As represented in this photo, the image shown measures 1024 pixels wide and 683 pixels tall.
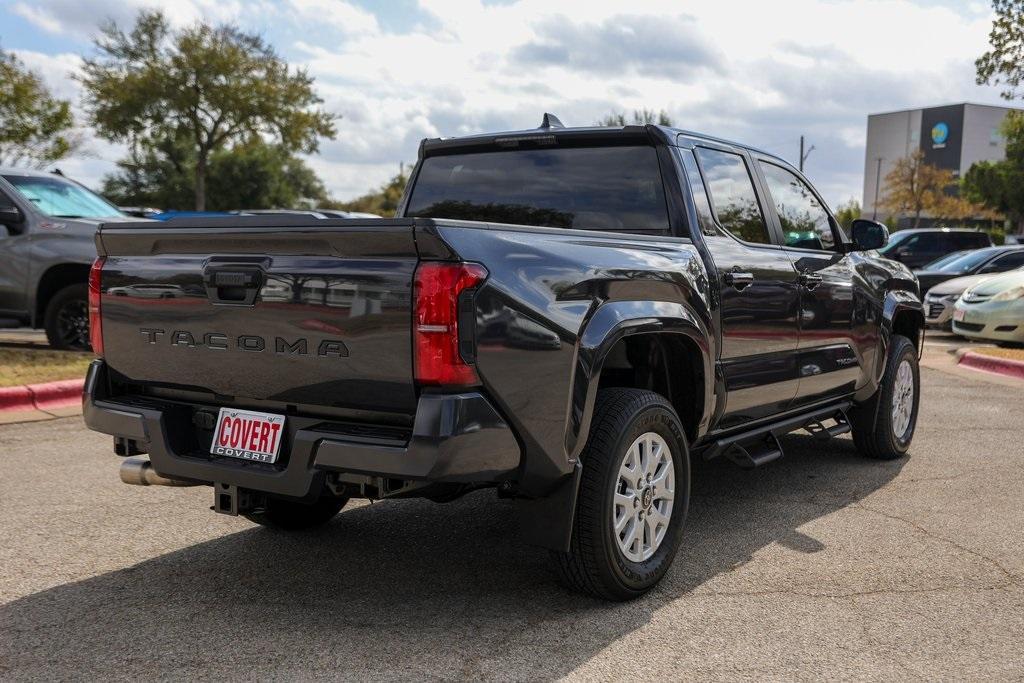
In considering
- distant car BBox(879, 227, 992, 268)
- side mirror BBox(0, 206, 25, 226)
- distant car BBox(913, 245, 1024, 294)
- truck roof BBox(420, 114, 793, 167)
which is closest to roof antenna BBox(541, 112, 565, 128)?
truck roof BBox(420, 114, 793, 167)

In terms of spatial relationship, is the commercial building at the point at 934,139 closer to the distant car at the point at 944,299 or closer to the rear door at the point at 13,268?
the distant car at the point at 944,299

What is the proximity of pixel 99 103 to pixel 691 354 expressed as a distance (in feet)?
142

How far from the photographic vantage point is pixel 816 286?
18.1ft

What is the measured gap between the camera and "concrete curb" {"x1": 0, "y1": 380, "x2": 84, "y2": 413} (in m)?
7.77

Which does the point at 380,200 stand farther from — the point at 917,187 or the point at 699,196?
the point at 699,196

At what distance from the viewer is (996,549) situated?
4.73m

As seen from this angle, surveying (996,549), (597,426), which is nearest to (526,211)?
(597,426)

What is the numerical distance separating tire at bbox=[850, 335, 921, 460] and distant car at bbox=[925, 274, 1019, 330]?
10.3m

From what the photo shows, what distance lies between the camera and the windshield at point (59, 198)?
1031cm

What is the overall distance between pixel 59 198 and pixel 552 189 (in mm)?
7419

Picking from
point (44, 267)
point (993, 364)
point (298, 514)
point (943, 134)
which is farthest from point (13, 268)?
point (943, 134)

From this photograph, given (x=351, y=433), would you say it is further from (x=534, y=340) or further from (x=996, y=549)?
(x=996, y=549)

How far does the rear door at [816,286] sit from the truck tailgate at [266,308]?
9.05 ft

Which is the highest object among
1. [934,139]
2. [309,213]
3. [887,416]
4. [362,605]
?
[934,139]
